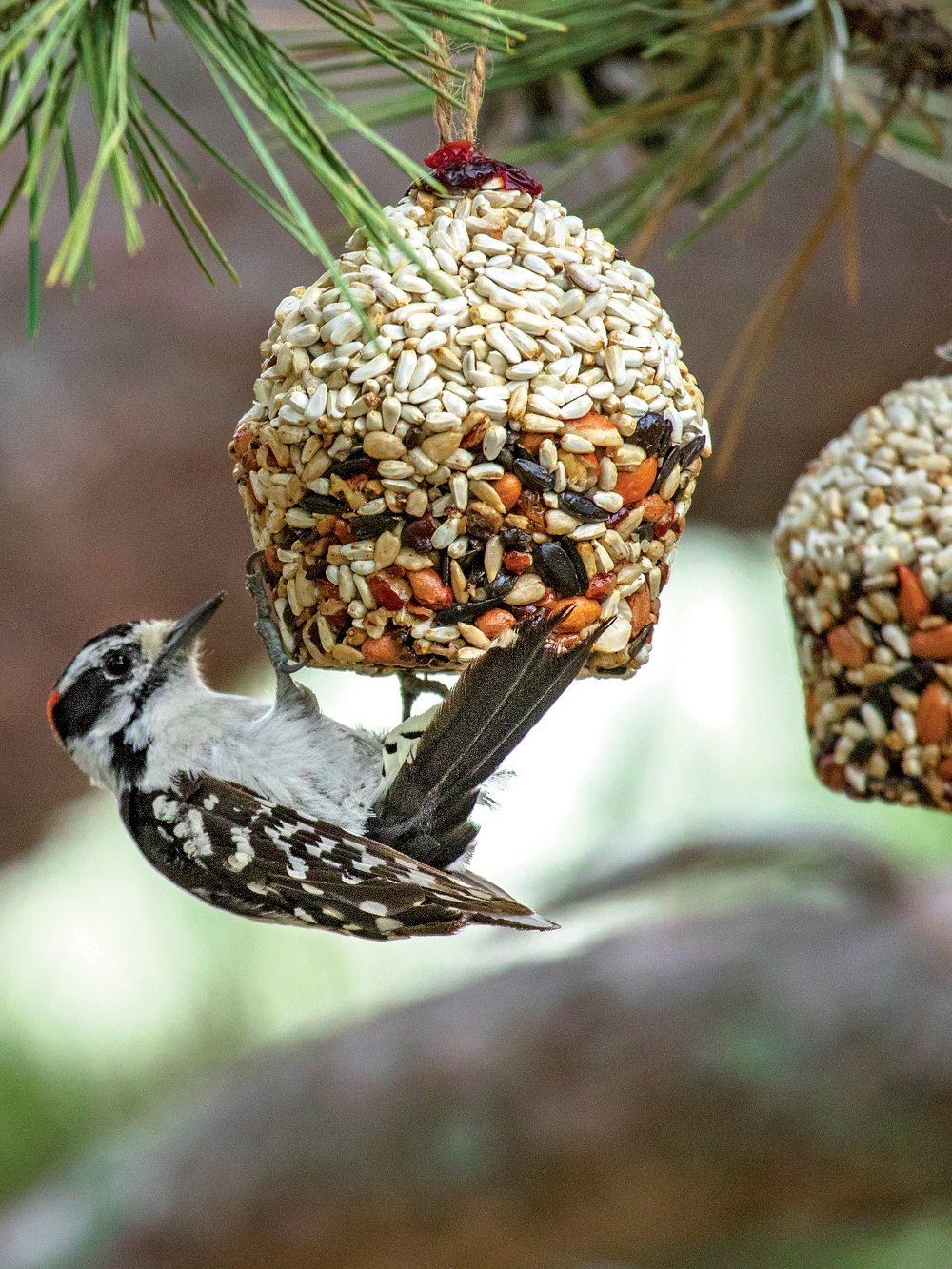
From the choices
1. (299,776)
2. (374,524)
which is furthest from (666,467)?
(299,776)

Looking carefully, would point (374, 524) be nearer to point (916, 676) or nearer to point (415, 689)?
point (415, 689)

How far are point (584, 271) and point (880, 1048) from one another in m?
3.32

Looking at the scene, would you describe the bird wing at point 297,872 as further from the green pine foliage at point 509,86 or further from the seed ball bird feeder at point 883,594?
the green pine foliage at point 509,86

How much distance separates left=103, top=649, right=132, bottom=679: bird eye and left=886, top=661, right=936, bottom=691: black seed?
108 centimetres

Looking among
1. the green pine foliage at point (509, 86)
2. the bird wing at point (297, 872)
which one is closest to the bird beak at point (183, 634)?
the bird wing at point (297, 872)

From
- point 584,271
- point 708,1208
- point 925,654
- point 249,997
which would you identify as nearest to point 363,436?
point 584,271

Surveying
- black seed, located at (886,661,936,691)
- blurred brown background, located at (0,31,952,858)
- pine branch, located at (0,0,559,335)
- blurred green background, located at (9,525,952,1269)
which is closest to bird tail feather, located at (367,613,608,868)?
pine branch, located at (0,0,559,335)

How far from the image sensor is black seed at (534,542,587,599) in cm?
113

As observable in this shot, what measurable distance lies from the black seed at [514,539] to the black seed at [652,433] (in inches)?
5.5

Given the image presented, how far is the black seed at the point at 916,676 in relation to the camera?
1485 mm

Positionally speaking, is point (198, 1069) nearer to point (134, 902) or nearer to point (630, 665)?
point (134, 902)

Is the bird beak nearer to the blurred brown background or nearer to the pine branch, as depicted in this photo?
the pine branch

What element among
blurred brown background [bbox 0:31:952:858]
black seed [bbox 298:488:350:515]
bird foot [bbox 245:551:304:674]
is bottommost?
blurred brown background [bbox 0:31:952:858]

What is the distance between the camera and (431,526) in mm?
1125
